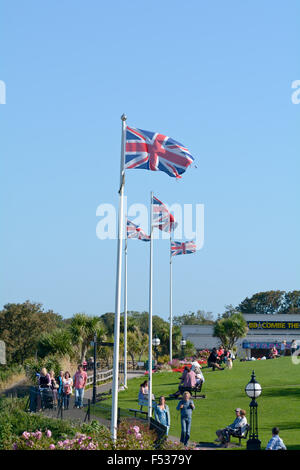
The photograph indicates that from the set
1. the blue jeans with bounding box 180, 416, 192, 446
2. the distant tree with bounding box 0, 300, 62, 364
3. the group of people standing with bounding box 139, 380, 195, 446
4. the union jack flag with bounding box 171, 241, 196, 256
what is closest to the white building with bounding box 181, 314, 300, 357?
the distant tree with bounding box 0, 300, 62, 364

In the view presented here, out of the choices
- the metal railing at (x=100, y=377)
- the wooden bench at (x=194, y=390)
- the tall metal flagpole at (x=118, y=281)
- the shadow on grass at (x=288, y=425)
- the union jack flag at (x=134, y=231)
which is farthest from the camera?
the metal railing at (x=100, y=377)

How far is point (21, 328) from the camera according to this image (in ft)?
262

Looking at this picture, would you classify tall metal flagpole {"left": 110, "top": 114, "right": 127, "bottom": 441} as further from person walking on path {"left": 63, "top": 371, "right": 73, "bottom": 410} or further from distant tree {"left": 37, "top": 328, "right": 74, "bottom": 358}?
distant tree {"left": 37, "top": 328, "right": 74, "bottom": 358}

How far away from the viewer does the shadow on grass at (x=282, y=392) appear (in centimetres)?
2936

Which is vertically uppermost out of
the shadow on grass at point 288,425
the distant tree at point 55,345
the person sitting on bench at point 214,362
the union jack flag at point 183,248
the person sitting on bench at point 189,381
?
the union jack flag at point 183,248

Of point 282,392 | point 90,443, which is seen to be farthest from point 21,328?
point 90,443

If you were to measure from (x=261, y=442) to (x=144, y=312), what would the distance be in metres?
124

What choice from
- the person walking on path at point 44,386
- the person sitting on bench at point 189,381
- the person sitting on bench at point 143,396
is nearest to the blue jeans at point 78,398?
the person walking on path at point 44,386

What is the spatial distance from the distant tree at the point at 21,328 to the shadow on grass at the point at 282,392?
1960 inches

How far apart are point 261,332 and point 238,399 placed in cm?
5873

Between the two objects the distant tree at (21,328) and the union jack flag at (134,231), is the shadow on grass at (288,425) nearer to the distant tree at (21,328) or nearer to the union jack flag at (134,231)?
the union jack flag at (134,231)
